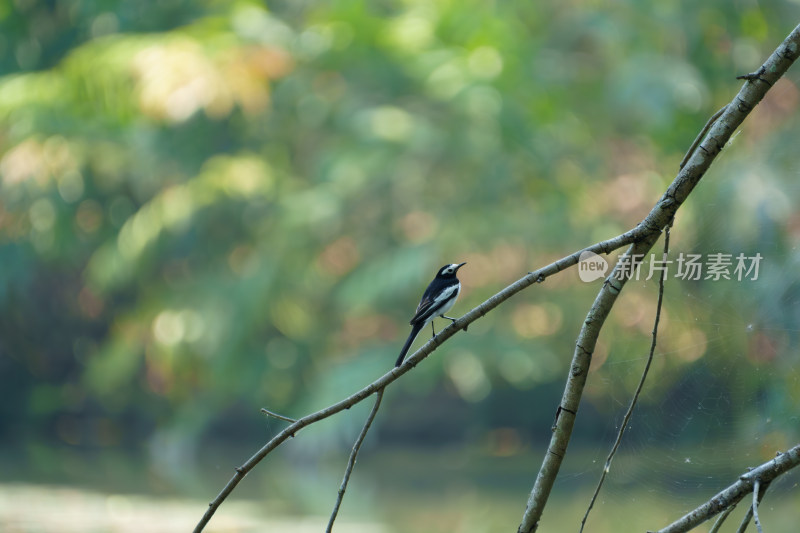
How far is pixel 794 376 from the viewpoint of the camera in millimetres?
3336

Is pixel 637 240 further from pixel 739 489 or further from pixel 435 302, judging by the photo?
pixel 435 302

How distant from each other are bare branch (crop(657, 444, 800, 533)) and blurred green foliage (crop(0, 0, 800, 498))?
Answer: 290 inches

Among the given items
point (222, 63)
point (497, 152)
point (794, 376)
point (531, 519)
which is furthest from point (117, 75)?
point (531, 519)

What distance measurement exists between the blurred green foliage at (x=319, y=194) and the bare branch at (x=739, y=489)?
24.1 feet

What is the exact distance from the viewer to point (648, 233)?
1595 mm

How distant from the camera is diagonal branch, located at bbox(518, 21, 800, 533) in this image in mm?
1588

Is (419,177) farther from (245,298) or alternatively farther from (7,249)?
(7,249)

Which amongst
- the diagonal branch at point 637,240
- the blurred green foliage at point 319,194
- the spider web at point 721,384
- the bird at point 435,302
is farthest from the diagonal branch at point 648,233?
the blurred green foliage at point 319,194

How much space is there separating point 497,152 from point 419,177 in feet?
3.36

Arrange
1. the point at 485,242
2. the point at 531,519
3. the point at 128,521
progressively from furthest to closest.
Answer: the point at 485,242 < the point at 128,521 < the point at 531,519

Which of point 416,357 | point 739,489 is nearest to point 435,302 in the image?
point 416,357

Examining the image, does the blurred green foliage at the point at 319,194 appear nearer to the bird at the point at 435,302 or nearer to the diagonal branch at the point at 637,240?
the bird at the point at 435,302

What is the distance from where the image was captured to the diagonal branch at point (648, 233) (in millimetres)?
1588

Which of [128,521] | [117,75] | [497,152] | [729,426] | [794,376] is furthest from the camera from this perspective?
[117,75]
